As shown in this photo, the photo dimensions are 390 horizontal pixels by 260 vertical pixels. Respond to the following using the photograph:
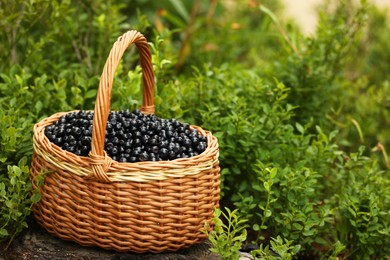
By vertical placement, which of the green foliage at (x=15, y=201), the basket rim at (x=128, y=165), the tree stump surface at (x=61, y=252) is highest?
the basket rim at (x=128, y=165)

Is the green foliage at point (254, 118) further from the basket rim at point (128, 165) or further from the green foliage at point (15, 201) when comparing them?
the basket rim at point (128, 165)

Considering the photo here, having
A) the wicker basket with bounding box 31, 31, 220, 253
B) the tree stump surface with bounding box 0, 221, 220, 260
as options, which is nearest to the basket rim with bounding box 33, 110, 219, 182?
the wicker basket with bounding box 31, 31, 220, 253

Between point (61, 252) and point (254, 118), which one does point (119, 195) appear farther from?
point (254, 118)

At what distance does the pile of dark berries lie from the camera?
7.50 ft

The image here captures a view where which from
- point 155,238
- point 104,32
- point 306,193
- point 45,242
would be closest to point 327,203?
point 306,193

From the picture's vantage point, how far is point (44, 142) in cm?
231

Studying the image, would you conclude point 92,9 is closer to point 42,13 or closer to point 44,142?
point 42,13

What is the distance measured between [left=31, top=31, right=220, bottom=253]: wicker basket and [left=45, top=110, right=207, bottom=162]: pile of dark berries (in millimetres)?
62

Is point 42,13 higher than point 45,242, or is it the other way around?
point 42,13

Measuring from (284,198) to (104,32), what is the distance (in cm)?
144

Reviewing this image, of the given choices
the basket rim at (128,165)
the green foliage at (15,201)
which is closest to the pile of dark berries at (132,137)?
the basket rim at (128,165)

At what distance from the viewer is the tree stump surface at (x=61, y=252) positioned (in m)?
2.30

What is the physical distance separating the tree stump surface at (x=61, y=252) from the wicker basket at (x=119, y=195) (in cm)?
3

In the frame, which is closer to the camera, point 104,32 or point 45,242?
point 45,242
